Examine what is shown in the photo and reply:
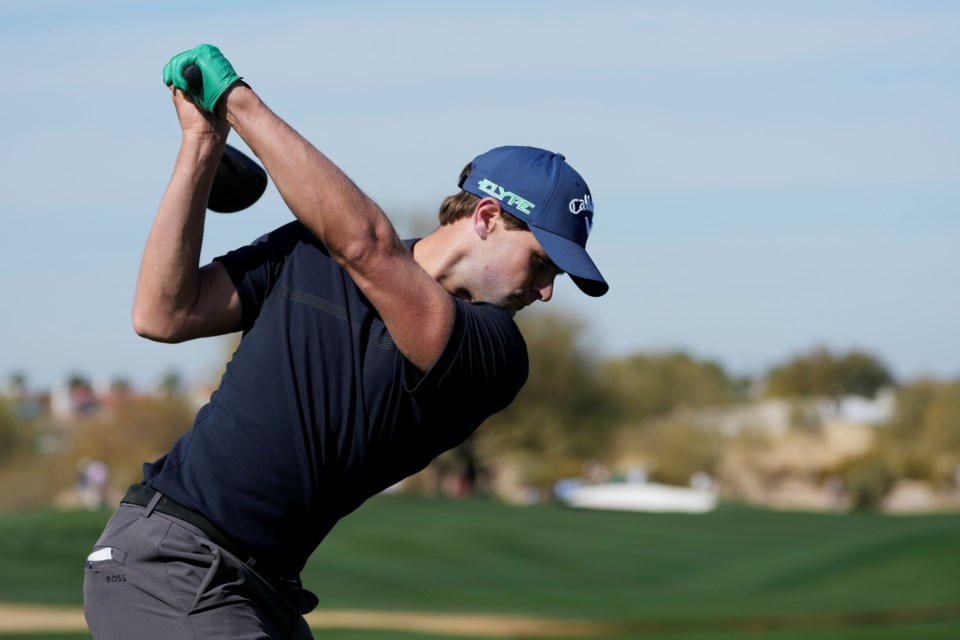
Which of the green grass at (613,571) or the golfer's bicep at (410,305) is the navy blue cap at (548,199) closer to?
the golfer's bicep at (410,305)

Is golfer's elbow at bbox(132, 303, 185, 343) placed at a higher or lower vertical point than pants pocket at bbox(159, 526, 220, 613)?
higher

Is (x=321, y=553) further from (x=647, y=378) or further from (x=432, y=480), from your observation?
(x=647, y=378)

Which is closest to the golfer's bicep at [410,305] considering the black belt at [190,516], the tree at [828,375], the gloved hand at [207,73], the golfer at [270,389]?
the golfer at [270,389]

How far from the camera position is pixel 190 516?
361cm

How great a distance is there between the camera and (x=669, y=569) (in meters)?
27.7

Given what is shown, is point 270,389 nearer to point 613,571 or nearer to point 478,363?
point 478,363

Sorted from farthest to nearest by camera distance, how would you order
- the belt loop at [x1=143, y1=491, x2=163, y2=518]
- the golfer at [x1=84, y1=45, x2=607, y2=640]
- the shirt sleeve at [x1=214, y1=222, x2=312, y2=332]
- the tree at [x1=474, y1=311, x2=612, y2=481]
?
the tree at [x1=474, y1=311, x2=612, y2=481] → the shirt sleeve at [x1=214, y1=222, x2=312, y2=332] → the belt loop at [x1=143, y1=491, x2=163, y2=518] → the golfer at [x1=84, y1=45, x2=607, y2=640]

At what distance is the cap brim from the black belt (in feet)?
3.64

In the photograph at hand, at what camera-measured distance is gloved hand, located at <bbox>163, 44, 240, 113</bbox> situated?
3363mm

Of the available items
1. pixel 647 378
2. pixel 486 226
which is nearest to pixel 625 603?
pixel 486 226

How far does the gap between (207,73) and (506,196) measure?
893 millimetres

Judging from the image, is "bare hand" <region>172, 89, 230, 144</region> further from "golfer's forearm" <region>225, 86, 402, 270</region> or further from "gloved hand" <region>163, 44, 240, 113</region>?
"golfer's forearm" <region>225, 86, 402, 270</region>

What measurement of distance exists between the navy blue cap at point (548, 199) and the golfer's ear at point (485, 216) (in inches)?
0.9

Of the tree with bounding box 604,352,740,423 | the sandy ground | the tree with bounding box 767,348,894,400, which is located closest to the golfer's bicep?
the sandy ground
